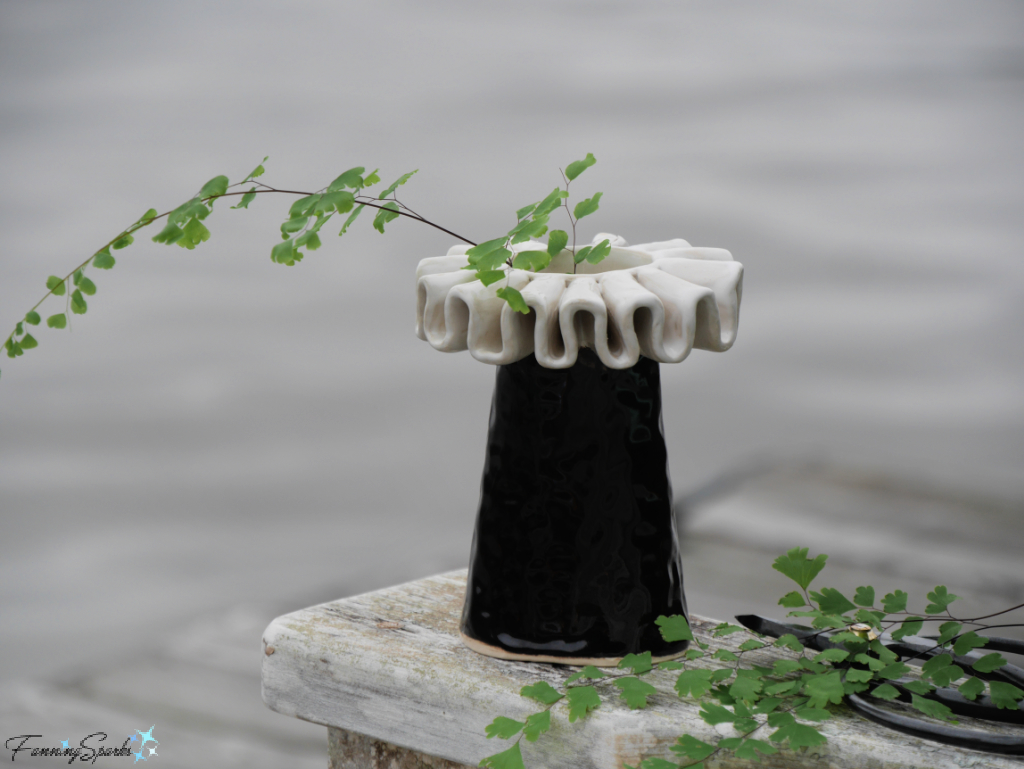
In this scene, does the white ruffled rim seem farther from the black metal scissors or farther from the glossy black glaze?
the black metal scissors

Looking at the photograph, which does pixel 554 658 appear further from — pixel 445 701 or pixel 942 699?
pixel 942 699

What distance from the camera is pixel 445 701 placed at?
77 centimetres

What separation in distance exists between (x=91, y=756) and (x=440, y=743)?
926 millimetres

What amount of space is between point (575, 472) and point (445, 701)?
217mm

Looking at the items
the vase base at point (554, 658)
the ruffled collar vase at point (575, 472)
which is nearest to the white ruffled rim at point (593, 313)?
the ruffled collar vase at point (575, 472)

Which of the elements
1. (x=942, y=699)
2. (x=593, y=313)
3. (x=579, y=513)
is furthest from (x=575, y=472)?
(x=942, y=699)

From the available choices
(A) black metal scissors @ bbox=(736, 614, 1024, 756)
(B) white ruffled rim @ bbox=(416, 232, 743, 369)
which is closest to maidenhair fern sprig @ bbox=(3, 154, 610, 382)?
(B) white ruffled rim @ bbox=(416, 232, 743, 369)

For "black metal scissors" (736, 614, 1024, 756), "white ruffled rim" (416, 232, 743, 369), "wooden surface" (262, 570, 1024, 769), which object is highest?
"white ruffled rim" (416, 232, 743, 369)

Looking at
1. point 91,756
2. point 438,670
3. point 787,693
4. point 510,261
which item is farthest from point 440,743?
Result: point 91,756

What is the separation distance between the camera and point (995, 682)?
0.69 metres

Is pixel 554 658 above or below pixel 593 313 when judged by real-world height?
below

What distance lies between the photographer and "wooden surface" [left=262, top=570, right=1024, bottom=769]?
0.68 metres

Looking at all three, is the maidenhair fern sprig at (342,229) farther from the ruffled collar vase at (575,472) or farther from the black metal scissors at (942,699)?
the black metal scissors at (942,699)

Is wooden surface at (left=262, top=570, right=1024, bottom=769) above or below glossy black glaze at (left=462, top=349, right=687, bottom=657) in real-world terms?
below
